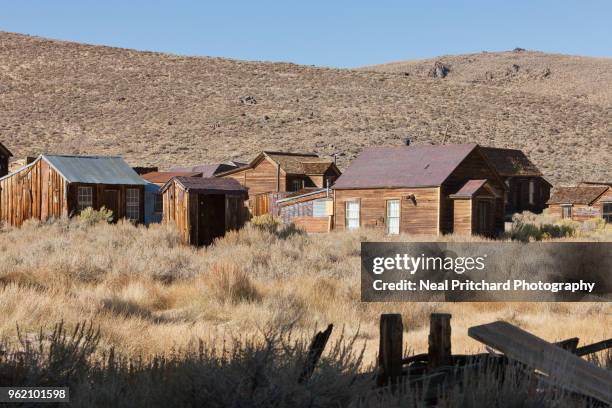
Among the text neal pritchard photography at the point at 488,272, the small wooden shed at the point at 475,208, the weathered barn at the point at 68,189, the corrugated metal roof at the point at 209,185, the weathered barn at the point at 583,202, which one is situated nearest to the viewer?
the text neal pritchard photography at the point at 488,272

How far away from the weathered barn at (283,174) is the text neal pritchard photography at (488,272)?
17.8 m

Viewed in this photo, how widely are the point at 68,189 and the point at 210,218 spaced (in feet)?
21.7

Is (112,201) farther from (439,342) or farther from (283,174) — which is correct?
(439,342)

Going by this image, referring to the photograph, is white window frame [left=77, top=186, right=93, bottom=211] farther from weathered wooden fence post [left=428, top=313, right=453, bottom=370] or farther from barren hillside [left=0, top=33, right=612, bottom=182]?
barren hillside [left=0, top=33, right=612, bottom=182]

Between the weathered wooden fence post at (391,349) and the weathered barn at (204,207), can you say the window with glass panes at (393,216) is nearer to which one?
the weathered barn at (204,207)

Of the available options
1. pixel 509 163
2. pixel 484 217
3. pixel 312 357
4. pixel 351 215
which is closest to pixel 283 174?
pixel 351 215

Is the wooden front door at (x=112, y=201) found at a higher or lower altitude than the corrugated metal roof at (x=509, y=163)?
lower

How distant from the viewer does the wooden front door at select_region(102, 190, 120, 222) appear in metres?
26.8

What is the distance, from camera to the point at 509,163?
44.6m

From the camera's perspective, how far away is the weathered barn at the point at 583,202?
123 feet

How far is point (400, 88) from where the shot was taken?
75.6 m

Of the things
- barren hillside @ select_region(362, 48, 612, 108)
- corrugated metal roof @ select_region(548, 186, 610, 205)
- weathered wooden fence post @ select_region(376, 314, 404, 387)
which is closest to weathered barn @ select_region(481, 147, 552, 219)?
corrugated metal roof @ select_region(548, 186, 610, 205)

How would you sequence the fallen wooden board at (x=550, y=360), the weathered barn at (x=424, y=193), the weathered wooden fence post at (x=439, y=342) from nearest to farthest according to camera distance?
the fallen wooden board at (x=550, y=360) < the weathered wooden fence post at (x=439, y=342) < the weathered barn at (x=424, y=193)

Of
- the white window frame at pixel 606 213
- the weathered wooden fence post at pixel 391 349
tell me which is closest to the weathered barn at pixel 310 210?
the white window frame at pixel 606 213
